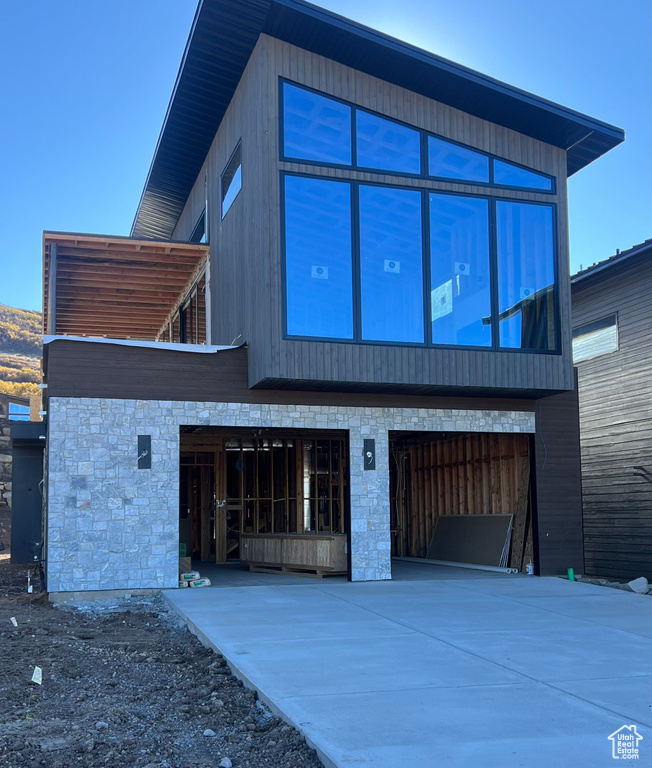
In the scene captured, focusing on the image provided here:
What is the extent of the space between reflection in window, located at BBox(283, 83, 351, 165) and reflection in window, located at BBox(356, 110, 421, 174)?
242 mm

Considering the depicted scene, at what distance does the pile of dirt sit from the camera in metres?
4.83

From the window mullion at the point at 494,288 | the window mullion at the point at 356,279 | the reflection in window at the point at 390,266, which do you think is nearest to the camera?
the window mullion at the point at 356,279

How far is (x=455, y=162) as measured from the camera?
Result: 13.9 m

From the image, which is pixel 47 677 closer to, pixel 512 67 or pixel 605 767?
pixel 605 767

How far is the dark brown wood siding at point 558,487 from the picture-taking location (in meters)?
14.5

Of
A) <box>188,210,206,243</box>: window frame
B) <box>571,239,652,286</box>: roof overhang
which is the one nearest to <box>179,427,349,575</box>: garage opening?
<box>188,210,206,243</box>: window frame

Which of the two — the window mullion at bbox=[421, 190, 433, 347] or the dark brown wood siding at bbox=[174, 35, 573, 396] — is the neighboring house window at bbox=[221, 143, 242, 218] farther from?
the window mullion at bbox=[421, 190, 433, 347]

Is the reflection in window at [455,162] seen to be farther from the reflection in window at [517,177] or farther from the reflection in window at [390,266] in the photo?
the reflection in window at [390,266]

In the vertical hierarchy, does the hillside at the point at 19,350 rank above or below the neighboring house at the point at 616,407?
above

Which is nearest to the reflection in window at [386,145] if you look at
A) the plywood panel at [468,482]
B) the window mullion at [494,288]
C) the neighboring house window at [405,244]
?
the neighboring house window at [405,244]

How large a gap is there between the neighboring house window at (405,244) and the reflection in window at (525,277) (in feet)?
0.07

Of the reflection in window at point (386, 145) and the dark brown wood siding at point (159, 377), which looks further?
the reflection in window at point (386, 145)

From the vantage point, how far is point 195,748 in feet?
16.5

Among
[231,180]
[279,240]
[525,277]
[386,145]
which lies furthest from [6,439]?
[525,277]
